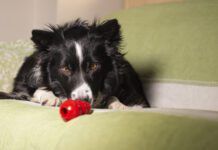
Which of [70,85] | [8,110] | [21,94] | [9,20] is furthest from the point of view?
[9,20]

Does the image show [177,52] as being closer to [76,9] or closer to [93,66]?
[93,66]

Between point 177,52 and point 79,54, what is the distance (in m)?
0.92

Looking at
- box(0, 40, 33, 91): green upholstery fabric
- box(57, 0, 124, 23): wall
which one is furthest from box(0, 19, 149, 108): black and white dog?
box(57, 0, 124, 23): wall

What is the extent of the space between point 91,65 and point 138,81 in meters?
0.59

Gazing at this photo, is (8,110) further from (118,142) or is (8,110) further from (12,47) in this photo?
(12,47)

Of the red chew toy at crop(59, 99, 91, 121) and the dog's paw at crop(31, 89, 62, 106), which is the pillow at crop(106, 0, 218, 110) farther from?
the red chew toy at crop(59, 99, 91, 121)

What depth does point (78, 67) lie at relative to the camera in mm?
2309

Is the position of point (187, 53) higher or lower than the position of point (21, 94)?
higher

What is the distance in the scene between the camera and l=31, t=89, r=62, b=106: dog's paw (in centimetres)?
216

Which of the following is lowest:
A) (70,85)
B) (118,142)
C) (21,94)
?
(21,94)

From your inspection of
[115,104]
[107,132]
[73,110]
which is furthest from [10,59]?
[107,132]

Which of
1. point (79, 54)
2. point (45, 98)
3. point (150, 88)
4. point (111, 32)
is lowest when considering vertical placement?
point (150, 88)

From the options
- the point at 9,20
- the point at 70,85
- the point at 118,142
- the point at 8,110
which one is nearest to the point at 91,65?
the point at 70,85

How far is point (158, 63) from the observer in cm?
296
